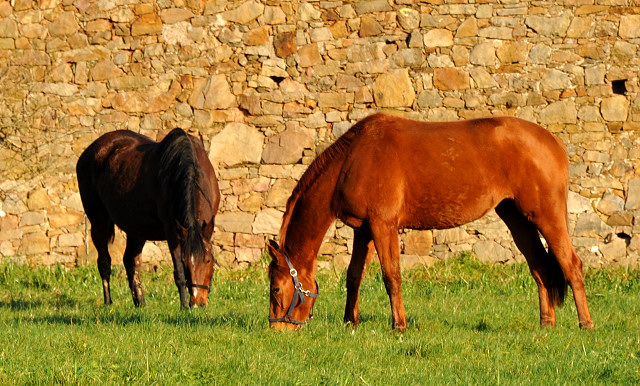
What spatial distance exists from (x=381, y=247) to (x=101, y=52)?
6599 millimetres

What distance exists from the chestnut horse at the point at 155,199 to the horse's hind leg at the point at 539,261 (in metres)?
2.77

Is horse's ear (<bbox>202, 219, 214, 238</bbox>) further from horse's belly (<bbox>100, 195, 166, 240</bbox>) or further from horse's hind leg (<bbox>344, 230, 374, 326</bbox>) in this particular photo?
horse's hind leg (<bbox>344, 230, 374, 326</bbox>)

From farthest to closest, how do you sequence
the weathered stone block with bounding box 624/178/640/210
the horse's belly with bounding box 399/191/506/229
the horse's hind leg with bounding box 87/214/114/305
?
the weathered stone block with bounding box 624/178/640/210 → the horse's hind leg with bounding box 87/214/114/305 → the horse's belly with bounding box 399/191/506/229

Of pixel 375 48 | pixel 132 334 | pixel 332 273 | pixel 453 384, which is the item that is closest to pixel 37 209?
pixel 332 273

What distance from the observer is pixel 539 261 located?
7.84m

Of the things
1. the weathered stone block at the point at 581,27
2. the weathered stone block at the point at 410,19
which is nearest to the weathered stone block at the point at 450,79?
the weathered stone block at the point at 410,19

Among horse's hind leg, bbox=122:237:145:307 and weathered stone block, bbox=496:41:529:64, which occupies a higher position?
weathered stone block, bbox=496:41:529:64

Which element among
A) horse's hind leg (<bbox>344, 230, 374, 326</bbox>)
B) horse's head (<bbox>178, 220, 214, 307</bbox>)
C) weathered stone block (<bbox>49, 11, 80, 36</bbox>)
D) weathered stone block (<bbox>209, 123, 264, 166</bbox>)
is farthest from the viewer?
weathered stone block (<bbox>49, 11, 80, 36</bbox>)

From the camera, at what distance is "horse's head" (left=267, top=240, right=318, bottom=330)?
6.92m

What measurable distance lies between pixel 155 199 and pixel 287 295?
8.67 ft

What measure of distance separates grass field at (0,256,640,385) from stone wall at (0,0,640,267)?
138cm

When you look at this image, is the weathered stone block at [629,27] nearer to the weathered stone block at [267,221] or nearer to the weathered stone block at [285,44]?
the weathered stone block at [285,44]

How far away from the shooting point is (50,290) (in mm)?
10719

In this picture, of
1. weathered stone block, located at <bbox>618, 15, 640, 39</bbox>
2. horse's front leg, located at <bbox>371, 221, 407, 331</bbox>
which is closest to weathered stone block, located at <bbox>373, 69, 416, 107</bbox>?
weathered stone block, located at <bbox>618, 15, 640, 39</bbox>
